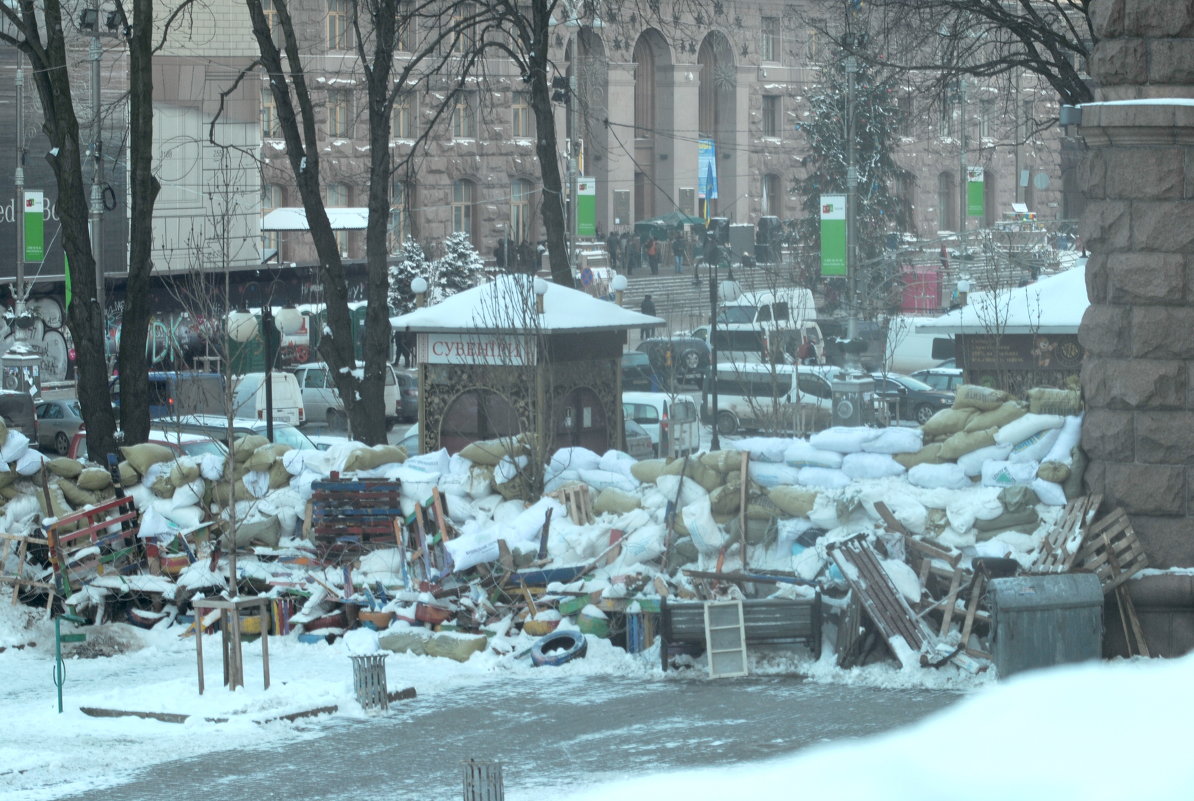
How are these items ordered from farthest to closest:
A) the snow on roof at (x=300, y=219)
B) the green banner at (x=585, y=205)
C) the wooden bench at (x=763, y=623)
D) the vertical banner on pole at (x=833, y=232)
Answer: the snow on roof at (x=300, y=219) < the green banner at (x=585, y=205) < the vertical banner on pole at (x=833, y=232) < the wooden bench at (x=763, y=623)

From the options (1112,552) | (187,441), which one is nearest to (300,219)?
(187,441)

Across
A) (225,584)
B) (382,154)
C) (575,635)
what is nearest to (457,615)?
(575,635)

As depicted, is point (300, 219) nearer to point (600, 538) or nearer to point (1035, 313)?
point (1035, 313)

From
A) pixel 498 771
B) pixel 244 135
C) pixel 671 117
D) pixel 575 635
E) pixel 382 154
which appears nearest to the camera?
pixel 498 771

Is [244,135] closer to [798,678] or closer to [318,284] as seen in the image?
[318,284]

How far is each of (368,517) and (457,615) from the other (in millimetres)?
1803

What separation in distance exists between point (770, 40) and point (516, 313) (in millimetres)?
47208

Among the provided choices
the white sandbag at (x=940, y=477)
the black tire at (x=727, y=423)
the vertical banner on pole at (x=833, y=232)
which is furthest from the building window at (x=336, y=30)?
the white sandbag at (x=940, y=477)

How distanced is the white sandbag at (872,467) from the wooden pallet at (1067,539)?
1.89 metres

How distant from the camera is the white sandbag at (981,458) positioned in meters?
14.3

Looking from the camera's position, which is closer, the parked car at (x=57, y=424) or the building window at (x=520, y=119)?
the parked car at (x=57, y=424)

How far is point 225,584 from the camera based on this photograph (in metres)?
15.6

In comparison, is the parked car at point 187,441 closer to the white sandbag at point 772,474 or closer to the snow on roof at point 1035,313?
the white sandbag at point 772,474

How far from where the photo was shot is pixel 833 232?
31.5 metres
